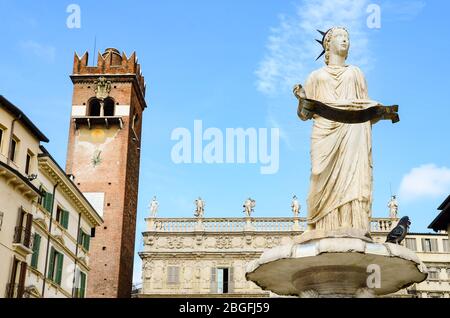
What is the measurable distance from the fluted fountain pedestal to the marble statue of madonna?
1.82 ft

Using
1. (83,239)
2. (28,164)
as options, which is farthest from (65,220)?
(28,164)

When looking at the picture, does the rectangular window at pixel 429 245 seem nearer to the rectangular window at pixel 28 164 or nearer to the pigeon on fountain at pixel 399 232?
the rectangular window at pixel 28 164

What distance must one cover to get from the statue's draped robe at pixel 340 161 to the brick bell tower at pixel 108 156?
43663mm

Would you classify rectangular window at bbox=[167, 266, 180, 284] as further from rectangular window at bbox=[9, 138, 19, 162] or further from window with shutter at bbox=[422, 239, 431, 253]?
rectangular window at bbox=[9, 138, 19, 162]

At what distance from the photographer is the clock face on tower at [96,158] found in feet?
182

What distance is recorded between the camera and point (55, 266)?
34.2 m

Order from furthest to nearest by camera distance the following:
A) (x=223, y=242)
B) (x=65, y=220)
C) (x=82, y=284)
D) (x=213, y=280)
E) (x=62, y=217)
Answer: (x=223, y=242)
(x=213, y=280)
(x=82, y=284)
(x=65, y=220)
(x=62, y=217)

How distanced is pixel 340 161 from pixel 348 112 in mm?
767

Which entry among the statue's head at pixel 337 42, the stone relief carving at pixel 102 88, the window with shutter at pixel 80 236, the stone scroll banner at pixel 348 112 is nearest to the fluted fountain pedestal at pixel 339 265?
the stone scroll banner at pixel 348 112

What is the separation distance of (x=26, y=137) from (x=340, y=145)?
76.8 feet

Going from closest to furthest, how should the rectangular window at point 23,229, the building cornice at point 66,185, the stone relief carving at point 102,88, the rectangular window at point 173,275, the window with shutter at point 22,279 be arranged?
the window with shutter at point 22,279, the rectangular window at point 23,229, the building cornice at point 66,185, the rectangular window at point 173,275, the stone relief carving at point 102,88

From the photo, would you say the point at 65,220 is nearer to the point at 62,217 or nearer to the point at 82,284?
the point at 62,217

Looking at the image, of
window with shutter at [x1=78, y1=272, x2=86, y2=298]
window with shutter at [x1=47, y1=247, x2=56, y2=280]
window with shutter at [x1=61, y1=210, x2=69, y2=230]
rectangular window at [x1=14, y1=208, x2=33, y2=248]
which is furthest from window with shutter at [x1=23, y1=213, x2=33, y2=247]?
window with shutter at [x1=78, y1=272, x2=86, y2=298]

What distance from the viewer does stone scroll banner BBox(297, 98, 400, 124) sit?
9797 millimetres
